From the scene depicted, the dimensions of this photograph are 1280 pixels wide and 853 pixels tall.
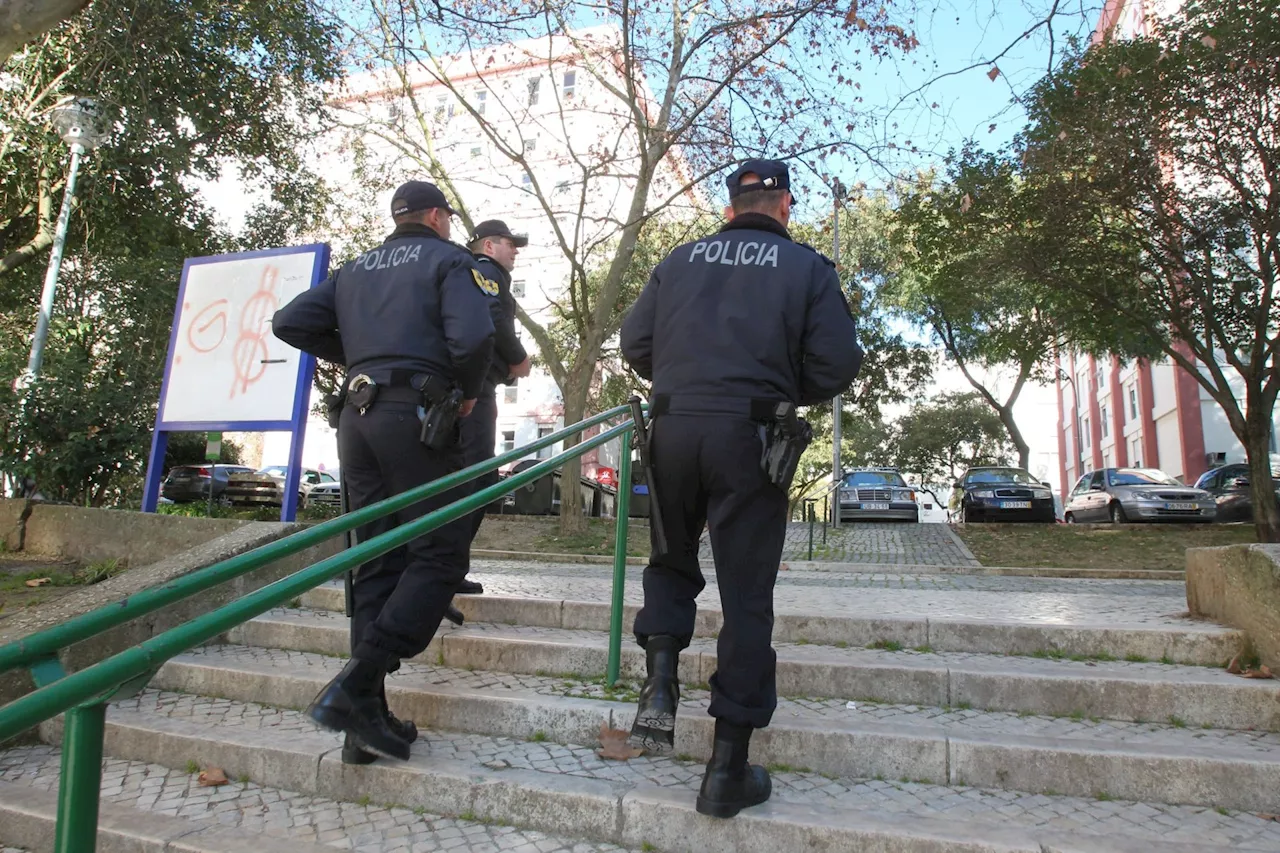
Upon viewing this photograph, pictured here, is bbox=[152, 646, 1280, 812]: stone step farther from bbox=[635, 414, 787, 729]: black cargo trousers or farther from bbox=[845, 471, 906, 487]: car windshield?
bbox=[845, 471, 906, 487]: car windshield

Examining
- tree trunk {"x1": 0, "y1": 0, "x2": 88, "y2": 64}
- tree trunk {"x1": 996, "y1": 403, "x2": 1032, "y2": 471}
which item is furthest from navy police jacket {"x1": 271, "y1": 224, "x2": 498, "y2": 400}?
tree trunk {"x1": 996, "y1": 403, "x2": 1032, "y2": 471}

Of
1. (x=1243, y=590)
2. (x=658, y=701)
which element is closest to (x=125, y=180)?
(x=658, y=701)

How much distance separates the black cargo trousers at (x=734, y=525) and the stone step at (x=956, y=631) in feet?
4.57

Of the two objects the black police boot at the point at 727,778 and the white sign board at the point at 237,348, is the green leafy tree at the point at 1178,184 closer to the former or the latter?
the white sign board at the point at 237,348

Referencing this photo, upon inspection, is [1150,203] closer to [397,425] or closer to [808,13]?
[808,13]

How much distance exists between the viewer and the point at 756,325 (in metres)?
2.48

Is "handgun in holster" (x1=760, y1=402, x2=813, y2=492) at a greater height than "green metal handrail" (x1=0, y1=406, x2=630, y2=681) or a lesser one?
greater

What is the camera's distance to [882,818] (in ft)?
7.63

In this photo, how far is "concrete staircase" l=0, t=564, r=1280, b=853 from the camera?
92.7 inches

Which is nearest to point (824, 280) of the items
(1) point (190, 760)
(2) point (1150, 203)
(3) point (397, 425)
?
(3) point (397, 425)

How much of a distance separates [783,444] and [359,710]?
154 centimetres

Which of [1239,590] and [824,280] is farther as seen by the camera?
[1239,590]

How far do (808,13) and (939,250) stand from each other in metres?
5.21

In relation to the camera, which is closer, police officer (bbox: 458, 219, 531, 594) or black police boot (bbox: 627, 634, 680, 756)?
black police boot (bbox: 627, 634, 680, 756)
